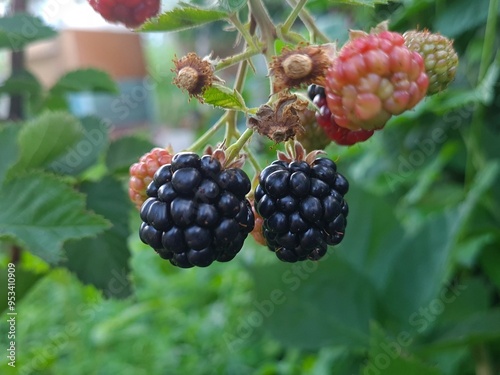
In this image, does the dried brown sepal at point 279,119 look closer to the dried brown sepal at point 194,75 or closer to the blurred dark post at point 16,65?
the dried brown sepal at point 194,75

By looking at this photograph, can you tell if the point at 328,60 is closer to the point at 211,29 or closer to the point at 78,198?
the point at 78,198

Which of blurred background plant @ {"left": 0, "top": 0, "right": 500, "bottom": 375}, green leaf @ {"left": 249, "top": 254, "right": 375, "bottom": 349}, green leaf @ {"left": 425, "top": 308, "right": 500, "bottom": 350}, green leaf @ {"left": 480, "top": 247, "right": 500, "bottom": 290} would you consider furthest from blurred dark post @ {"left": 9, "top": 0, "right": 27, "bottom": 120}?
green leaf @ {"left": 480, "top": 247, "right": 500, "bottom": 290}

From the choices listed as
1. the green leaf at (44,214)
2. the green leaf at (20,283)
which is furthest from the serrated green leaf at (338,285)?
the green leaf at (44,214)

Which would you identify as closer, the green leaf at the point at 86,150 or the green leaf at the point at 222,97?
the green leaf at the point at 222,97

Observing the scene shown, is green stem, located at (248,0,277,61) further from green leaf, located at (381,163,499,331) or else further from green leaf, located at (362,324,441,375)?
green leaf, located at (381,163,499,331)

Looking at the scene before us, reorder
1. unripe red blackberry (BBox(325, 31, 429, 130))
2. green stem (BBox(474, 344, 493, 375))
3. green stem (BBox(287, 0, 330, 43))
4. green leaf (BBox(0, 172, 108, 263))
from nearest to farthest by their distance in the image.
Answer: unripe red blackberry (BBox(325, 31, 429, 130)) → green stem (BBox(287, 0, 330, 43)) → green leaf (BBox(0, 172, 108, 263)) → green stem (BBox(474, 344, 493, 375))

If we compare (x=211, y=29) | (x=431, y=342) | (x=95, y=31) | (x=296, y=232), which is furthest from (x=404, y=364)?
(x=211, y=29)

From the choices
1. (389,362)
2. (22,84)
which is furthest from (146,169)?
(22,84)
